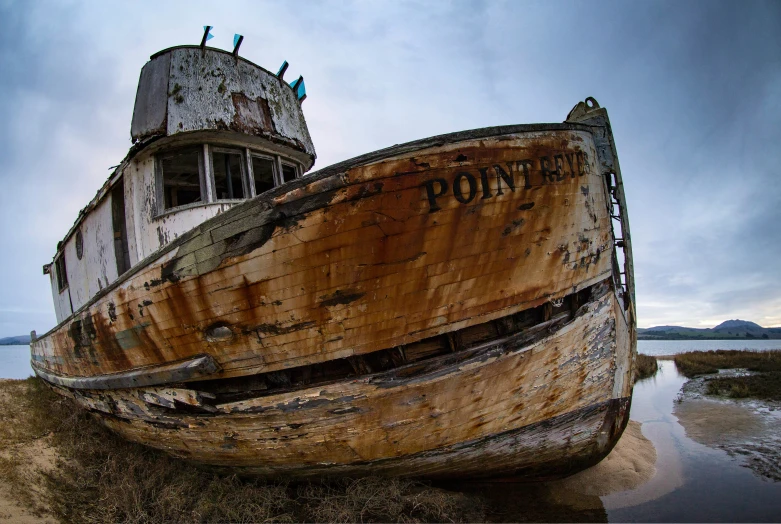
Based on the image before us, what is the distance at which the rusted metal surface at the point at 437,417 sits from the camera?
9.06 feet

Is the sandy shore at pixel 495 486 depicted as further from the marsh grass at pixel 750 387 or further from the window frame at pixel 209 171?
the marsh grass at pixel 750 387

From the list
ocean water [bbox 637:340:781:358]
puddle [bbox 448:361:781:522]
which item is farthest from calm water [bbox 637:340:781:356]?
puddle [bbox 448:361:781:522]

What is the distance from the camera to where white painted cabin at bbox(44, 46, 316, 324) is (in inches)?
165

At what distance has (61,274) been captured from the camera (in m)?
7.35

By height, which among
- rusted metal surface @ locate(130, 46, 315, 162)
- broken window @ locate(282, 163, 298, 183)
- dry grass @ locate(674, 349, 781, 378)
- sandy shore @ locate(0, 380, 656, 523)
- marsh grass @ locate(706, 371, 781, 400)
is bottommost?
dry grass @ locate(674, 349, 781, 378)

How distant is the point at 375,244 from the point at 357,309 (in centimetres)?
44

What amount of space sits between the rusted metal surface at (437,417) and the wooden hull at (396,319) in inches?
0.6

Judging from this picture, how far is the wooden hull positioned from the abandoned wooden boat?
13 millimetres

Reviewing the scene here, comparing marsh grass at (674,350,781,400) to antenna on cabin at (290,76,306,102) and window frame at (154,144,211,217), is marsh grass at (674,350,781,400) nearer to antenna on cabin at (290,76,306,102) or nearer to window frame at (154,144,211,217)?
antenna on cabin at (290,76,306,102)

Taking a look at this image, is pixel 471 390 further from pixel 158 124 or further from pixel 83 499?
pixel 158 124

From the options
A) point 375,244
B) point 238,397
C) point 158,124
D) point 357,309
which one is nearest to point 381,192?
point 375,244

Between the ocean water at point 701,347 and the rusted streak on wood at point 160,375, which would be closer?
the rusted streak on wood at point 160,375

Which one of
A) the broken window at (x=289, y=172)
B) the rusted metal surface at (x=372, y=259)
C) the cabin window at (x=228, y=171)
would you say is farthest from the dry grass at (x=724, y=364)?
the cabin window at (x=228, y=171)

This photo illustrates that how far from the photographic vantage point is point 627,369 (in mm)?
3631
